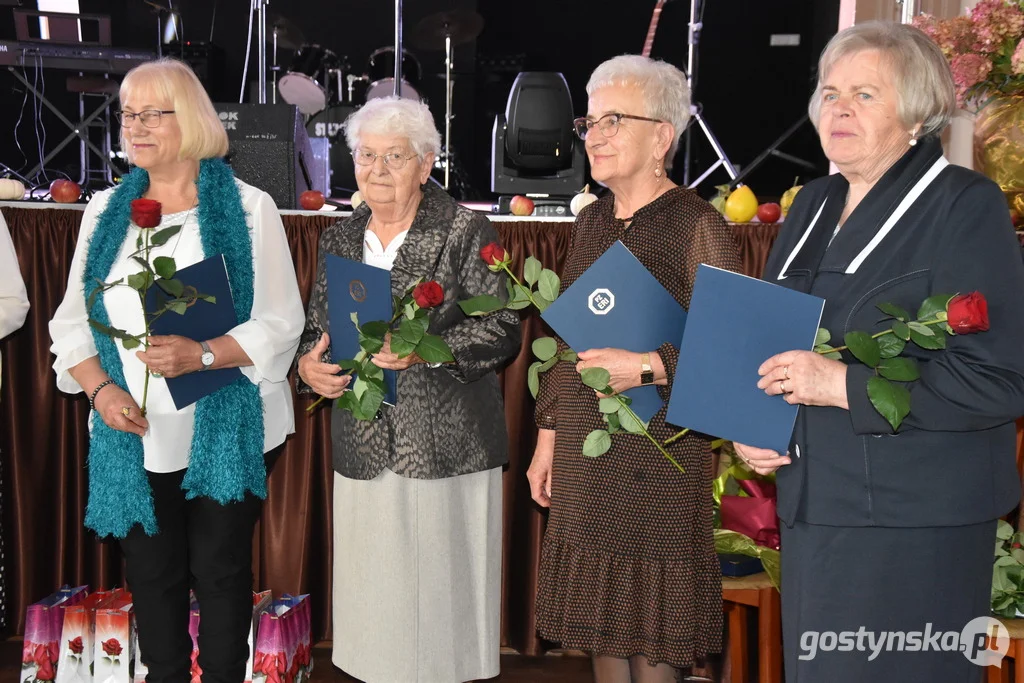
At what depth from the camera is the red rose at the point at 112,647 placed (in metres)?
2.72

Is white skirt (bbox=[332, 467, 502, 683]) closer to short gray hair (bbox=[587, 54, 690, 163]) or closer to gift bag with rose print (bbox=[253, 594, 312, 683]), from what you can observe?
gift bag with rose print (bbox=[253, 594, 312, 683])

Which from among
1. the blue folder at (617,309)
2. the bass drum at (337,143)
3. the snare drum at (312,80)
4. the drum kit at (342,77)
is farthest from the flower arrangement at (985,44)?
the snare drum at (312,80)

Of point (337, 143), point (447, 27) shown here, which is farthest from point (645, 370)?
point (447, 27)

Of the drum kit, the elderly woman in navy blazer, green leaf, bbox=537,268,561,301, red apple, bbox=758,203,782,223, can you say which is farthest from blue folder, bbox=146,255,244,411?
the drum kit

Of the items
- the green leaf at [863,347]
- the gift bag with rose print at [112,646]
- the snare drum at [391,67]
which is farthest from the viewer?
the snare drum at [391,67]

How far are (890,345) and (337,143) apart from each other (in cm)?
573

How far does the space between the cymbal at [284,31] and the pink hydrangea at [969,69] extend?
18.3 feet

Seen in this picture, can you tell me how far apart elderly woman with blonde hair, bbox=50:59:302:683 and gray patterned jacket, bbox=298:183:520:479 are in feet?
0.73

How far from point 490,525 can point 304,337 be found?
2.15 feet

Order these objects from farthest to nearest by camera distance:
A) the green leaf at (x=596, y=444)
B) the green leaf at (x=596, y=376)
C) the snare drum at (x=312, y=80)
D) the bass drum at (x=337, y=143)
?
the snare drum at (x=312, y=80)
the bass drum at (x=337, y=143)
the green leaf at (x=596, y=444)
the green leaf at (x=596, y=376)

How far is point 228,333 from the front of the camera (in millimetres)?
2225

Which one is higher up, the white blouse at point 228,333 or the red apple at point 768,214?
the red apple at point 768,214

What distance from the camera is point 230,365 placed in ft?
7.27

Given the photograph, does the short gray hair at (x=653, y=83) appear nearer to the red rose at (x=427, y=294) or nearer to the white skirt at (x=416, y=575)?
the red rose at (x=427, y=294)
